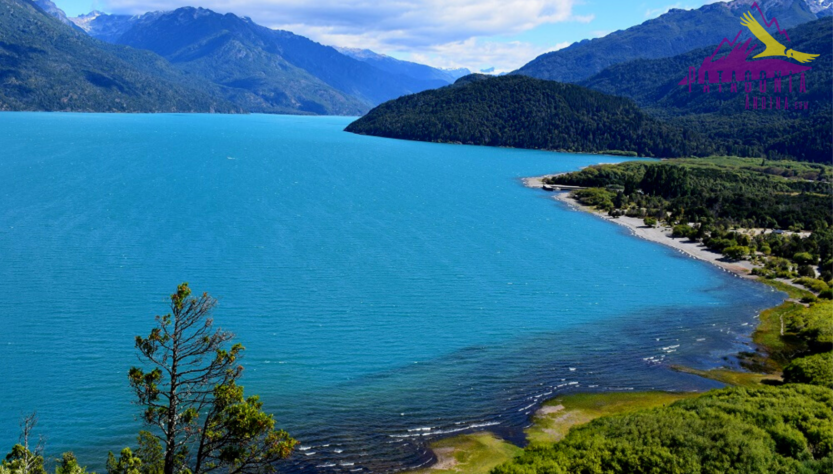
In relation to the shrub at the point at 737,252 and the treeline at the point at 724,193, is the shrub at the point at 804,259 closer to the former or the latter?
the shrub at the point at 737,252

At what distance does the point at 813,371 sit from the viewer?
37.4m

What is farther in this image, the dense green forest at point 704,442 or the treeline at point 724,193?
the treeline at point 724,193

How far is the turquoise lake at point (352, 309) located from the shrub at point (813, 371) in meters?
4.76

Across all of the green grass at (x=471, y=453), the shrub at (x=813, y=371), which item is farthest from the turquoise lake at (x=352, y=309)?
the shrub at (x=813, y=371)

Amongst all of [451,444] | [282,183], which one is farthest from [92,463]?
[282,183]

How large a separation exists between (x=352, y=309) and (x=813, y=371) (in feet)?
113

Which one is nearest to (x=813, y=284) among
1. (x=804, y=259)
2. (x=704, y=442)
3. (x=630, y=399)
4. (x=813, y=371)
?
(x=804, y=259)

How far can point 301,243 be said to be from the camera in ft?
257

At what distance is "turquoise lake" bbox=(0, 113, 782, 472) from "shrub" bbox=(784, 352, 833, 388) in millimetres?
4760

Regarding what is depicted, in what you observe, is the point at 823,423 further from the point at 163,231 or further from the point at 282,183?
the point at 282,183

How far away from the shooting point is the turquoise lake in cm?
3525

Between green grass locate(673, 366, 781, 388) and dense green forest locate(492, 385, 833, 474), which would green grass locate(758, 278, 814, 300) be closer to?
green grass locate(673, 366, 781, 388)

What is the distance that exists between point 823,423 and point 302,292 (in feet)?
137

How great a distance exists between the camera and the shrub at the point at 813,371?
118ft
